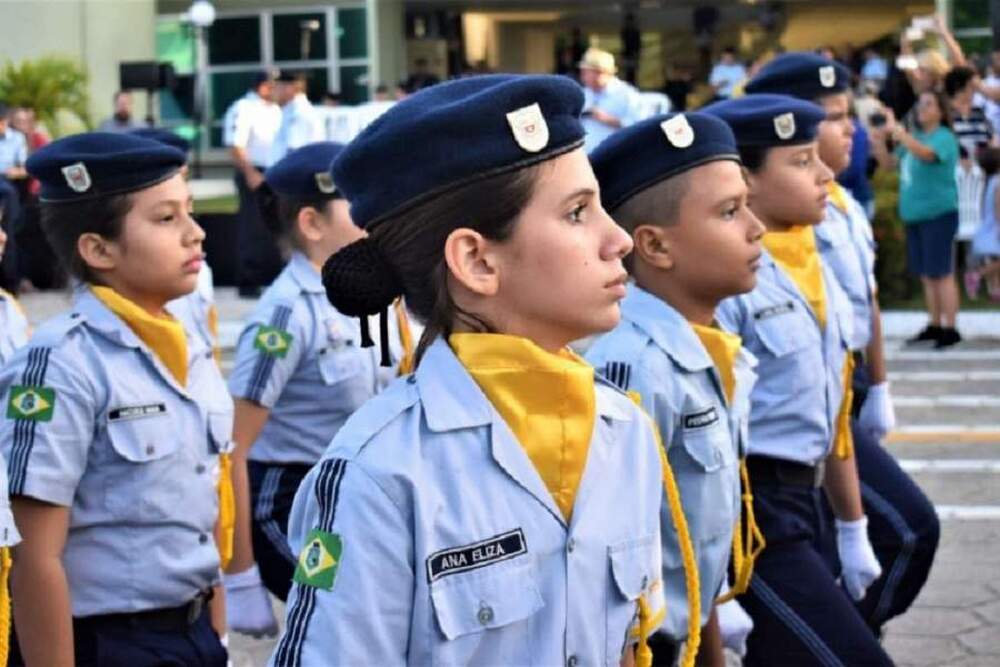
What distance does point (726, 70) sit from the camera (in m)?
28.3

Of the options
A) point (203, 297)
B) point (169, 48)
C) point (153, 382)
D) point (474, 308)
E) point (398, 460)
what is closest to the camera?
point (398, 460)

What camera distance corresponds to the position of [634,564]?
2.80 meters

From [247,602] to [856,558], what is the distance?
1.70 metres

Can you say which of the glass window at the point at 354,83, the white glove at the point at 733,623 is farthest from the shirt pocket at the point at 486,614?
the glass window at the point at 354,83

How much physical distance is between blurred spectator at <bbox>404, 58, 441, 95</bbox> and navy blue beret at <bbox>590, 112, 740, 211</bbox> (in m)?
16.8

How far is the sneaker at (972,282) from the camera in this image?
16828 mm

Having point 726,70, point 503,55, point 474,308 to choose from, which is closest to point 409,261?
point 474,308

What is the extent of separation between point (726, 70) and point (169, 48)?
600 inches

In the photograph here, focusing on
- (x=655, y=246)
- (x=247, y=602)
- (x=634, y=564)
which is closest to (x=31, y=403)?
(x=247, y=602)

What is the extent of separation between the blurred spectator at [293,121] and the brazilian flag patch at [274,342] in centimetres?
1127

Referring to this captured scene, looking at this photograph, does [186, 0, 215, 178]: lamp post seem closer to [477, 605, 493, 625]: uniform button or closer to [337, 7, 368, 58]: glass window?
[337, 7, 368, 58]: glass window

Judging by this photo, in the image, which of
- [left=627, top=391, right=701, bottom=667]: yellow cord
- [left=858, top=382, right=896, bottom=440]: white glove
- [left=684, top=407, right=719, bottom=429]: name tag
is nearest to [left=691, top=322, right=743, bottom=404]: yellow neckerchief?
[left=684, top=407, right=719, bottom=429]: name tag

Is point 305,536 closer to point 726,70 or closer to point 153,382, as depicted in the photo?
point 153,382

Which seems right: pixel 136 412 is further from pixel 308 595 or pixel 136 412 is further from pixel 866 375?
pixel 866 375
